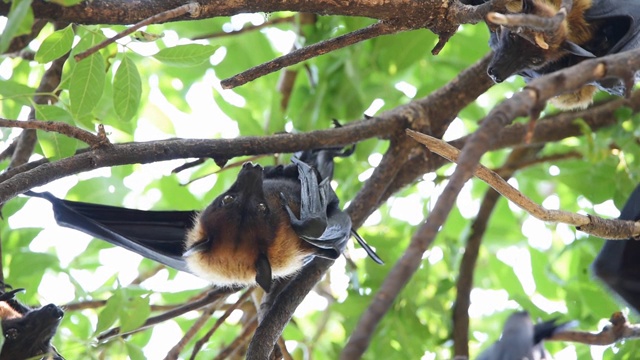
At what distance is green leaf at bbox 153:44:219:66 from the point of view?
10.9ft

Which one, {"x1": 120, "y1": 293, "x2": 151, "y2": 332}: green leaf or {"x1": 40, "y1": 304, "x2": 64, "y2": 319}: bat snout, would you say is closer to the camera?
{"x1": 40, "y1": 304, "x2": 64, "y2": 319}: bat snout

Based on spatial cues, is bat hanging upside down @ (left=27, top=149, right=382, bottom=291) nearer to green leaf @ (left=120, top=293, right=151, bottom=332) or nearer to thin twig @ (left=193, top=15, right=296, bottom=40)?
green leaf @ (left=120, top=293, right=151, bottom=332)

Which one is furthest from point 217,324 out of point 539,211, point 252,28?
point 252,28

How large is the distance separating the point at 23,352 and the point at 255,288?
50.5 inches

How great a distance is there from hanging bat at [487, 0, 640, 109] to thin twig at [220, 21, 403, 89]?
19.6 inches

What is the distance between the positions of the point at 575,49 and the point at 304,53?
3.77 feet

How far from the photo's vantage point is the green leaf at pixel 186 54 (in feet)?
10.9

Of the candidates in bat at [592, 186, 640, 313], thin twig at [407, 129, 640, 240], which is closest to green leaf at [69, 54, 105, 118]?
thin twig at [407, 129, 640, 240]

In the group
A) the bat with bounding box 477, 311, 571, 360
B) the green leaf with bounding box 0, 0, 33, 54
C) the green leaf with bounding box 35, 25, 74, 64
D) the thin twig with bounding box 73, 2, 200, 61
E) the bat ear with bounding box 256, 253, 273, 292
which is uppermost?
the green leaf with bounding box 35, 25, 74, 64

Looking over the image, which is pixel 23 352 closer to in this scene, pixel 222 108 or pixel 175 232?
pixel 175 232

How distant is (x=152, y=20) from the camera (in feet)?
8.52

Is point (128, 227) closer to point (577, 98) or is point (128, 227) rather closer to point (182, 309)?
point (182, 309)

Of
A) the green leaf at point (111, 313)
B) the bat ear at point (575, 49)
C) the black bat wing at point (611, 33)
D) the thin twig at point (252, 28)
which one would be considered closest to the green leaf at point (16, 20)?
the green leaf at point (111, 313)

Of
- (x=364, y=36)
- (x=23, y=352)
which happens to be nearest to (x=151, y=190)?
(x=23, y=352)
